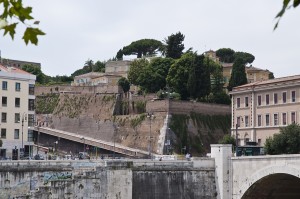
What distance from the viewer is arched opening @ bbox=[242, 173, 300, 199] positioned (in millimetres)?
47375

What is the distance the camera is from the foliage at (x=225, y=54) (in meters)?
151

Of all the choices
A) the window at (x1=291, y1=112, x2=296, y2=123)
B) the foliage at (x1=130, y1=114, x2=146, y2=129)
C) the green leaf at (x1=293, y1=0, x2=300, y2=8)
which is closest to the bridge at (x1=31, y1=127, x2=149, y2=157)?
the foliage at (x1=130, y1=114, x2=146, y2=129)

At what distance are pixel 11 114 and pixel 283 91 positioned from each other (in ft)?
89.8

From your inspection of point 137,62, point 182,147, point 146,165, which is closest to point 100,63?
point 137,62

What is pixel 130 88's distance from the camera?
355ft

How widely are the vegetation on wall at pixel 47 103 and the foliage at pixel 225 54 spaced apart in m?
53.9

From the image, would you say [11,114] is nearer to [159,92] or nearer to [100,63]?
[159,92]

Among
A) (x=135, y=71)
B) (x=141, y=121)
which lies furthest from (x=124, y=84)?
(x=141, y=121)

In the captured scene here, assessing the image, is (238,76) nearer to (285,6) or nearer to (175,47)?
(175,47)

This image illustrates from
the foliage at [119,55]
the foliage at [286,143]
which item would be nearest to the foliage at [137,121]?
the foliage at [286,143]

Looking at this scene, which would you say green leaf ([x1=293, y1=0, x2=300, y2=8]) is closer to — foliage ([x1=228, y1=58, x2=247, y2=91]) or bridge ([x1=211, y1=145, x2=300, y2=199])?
bridge ([x1=211, y1=145, x2=300, y2=199])

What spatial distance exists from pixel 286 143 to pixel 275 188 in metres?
12.5

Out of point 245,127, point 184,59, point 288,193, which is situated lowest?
point 288,193

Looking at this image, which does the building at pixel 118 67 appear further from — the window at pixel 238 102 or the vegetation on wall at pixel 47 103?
the window at pixel 238 102
